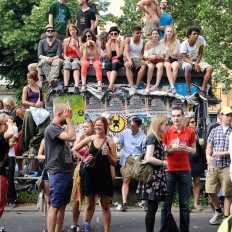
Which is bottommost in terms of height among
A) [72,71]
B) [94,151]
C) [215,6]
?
[94,151]

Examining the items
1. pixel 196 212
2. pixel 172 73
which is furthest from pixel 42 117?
pixel 196 212

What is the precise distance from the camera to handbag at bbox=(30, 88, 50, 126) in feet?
50.6

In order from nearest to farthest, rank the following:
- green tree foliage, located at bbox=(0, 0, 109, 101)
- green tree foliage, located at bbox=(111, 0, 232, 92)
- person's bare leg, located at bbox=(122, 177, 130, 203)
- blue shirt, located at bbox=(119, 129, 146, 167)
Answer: person's bare leg, located at bbox=(122, 177, 130, 203) < blue shirt, located at bbox=(119, 129, 146, 167) < green tree foliage, located at bbox=(111, 0, 232, 92) < green tree foliage, located at bbox=(0, 0, 109, 101)

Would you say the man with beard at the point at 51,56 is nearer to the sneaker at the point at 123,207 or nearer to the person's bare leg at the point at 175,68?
the person's bare leg at the point at 175,68

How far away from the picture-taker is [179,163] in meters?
10.5

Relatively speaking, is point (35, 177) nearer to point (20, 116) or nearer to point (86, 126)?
point (20, 116)

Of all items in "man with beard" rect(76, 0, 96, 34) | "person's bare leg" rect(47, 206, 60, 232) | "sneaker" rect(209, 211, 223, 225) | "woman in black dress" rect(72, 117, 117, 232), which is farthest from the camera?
"man with beard" rect(76, 0, 96, 34)

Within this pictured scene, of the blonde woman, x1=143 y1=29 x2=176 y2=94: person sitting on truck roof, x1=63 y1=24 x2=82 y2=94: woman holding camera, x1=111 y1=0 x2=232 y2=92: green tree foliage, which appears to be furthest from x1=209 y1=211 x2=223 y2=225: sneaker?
x1=111 y1=0 x2=232 y2=92: green tree foliage

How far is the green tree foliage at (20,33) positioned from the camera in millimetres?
31391

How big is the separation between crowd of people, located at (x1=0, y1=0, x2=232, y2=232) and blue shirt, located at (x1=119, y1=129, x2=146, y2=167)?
2 cm

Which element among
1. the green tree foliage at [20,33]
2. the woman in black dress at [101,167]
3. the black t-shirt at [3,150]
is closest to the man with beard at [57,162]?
the woman in black dress at [101,167]

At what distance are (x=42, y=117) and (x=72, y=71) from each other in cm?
117

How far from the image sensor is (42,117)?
15.4 m

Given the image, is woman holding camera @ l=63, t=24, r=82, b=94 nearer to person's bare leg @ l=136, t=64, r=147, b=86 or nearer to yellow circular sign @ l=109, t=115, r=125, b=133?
yellow circular sign @ l=109, t=115, r=125, b=133
